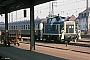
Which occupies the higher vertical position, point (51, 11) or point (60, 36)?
point (51, 11)

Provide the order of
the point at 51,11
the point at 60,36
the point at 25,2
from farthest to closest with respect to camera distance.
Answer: the point at 51,11
the point at 60,36
the point at 25,2

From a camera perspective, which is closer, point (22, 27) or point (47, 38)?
point (47, 38)

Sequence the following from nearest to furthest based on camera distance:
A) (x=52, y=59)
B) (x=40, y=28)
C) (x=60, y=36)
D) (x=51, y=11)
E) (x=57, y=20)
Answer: (x=52, y=59) < (x=60, y=36) < (x=57, y=20) < (x=40, y=28) < (x=51, y=11)

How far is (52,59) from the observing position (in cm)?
1290

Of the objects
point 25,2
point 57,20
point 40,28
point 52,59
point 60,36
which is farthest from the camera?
point 40,28

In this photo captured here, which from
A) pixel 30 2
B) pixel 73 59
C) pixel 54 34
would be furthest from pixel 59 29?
pixel 73 59

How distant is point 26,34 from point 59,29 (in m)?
9.82

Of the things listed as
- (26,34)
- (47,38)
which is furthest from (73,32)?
(26,34)

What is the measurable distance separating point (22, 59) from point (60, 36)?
16.7 meters

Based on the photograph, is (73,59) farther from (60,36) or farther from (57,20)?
(57,20)

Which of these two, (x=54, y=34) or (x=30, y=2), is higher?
(x=30, y=2)

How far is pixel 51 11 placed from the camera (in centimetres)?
6378

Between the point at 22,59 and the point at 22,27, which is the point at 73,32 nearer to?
the point at 22,27

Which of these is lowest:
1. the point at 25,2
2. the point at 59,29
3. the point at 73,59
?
the point at 73,59
